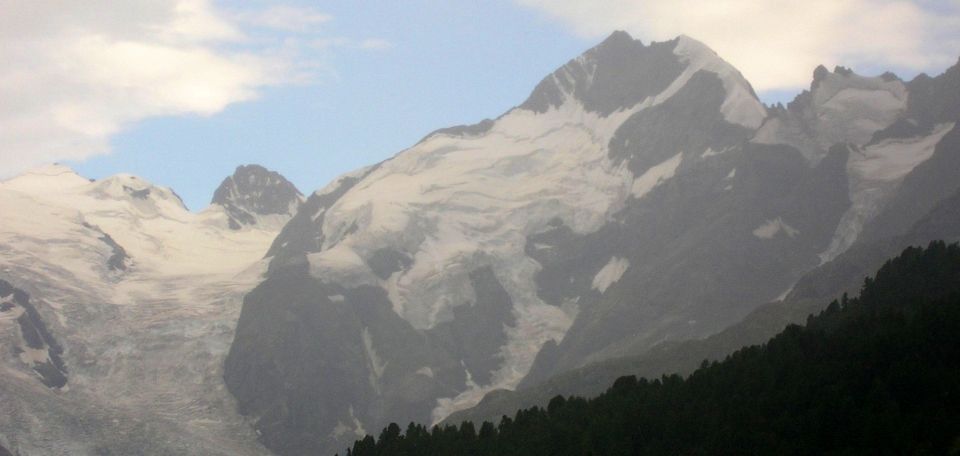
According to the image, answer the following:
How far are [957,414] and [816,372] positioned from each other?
81.4 ft

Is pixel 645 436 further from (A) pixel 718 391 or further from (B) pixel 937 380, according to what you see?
(B) pixel 937 380

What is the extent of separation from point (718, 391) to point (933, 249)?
135 feet

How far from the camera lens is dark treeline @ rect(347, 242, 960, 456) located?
148625 millimetres

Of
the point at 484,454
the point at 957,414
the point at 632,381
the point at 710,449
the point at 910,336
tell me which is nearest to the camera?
the point at 957,414

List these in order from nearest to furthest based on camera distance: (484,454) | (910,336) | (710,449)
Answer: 1. (710,449)
2. (910,336)
3. (484,454)

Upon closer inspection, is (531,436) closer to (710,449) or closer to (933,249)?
(710,449)

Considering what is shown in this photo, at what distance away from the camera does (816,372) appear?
16862 cm

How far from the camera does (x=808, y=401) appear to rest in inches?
6280

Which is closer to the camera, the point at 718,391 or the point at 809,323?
the point at 718,391

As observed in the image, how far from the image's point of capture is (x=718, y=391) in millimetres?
174750

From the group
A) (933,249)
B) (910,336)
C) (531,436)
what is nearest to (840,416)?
(910,336)

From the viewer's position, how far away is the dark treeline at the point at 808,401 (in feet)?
488

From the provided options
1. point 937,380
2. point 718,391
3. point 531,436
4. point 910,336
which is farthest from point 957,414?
point 531,436

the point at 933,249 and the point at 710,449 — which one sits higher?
the point at 933,249
